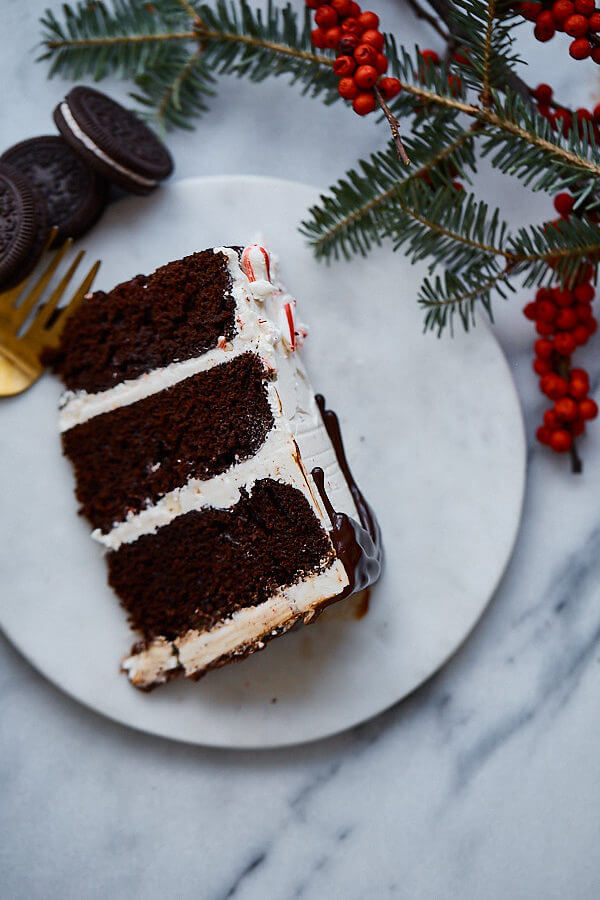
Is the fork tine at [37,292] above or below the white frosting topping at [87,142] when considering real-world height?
below

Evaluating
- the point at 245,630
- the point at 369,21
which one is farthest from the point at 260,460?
the point at 369,21

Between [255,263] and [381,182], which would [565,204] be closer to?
[381,182]

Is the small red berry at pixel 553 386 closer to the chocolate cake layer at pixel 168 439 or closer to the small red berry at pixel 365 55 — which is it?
the chocolate cake layer at pixel 168 439

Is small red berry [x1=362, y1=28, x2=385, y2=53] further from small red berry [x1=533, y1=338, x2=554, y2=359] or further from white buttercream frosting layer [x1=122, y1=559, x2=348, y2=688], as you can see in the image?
white buttercream frosting layer [x1=122, y1=559, x2=348, y2=688]

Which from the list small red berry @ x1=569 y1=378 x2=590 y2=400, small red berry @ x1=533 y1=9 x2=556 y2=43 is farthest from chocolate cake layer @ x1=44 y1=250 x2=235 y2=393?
small red berry @ x1=569 y1=378 x2=590 y2=400

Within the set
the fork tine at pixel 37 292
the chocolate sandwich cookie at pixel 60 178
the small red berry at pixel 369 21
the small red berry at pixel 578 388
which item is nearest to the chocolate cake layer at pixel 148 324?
the fork tine at pixel 37 292

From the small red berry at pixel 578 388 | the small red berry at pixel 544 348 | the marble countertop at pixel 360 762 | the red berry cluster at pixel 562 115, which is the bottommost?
the marble countertop at pixel 360 762

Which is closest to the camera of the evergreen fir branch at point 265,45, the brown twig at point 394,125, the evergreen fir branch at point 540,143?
the brown twig at point 394,125
